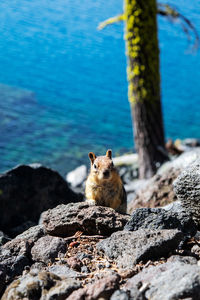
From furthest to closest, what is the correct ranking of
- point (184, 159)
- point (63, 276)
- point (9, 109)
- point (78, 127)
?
point (78, 127) → point (9, 109) → point (184, 159) → point (63, 276)

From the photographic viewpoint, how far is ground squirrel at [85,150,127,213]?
4788mm

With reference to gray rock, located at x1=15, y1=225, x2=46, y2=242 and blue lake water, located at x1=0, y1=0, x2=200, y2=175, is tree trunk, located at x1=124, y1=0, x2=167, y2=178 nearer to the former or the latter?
blue lake water, located at x1=0, y1=0, x2=200, y2=175

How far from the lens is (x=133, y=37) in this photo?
10.2 m

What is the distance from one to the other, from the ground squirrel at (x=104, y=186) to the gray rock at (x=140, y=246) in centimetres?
104

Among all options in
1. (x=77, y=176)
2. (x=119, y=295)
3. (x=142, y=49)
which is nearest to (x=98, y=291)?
(x=119, y=295)

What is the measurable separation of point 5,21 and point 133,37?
10.3 ft

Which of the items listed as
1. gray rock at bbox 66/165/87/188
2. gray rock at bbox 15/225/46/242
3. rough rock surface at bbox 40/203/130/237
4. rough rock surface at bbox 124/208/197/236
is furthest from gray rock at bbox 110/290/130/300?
gray rock at bbox 66/165/87/188

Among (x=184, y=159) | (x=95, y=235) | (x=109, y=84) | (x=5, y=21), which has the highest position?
(x=109, y=84)

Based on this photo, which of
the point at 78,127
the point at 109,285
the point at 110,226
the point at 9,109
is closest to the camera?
the point at 109,285

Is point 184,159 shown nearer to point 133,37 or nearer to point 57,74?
point 133,37

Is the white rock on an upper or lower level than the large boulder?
upper

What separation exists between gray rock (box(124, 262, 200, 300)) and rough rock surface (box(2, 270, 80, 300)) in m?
0.39

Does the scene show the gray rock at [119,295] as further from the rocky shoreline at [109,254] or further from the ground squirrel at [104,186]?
the ground squirrel at [104,186]

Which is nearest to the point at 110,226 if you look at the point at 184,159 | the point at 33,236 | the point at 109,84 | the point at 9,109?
the point at 33,236
